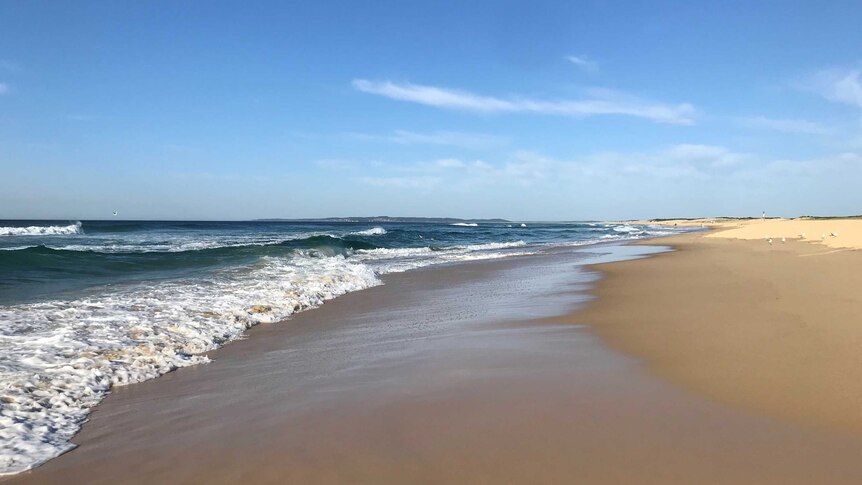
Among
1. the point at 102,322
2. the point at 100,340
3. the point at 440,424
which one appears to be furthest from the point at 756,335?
the point at 102,322

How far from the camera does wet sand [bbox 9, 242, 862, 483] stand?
2893 mm

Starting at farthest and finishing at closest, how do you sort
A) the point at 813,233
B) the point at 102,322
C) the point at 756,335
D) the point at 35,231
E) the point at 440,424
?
the point at 35,231 → the point at 813,233 → the point at 102,322 → the point at 756,335 → the point at 440,424

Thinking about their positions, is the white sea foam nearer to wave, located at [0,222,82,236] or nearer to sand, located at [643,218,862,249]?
sand, located at [643,218,862,249]

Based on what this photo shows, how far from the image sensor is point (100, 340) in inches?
A: 231

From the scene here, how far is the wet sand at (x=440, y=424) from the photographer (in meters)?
2.89

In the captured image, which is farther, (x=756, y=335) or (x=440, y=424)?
(x=756, y=335)

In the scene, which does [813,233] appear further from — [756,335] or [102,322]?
[102,322]

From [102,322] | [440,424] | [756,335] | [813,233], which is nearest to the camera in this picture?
[440,424]

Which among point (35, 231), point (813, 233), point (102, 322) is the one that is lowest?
point (102, 322)

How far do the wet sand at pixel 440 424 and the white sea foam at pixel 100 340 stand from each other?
0.26 meters

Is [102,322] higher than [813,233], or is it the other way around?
[813,233]

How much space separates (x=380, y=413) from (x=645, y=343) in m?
3.34

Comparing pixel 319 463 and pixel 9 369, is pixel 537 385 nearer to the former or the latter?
pixel 319 463

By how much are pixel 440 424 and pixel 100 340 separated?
4.30 m
